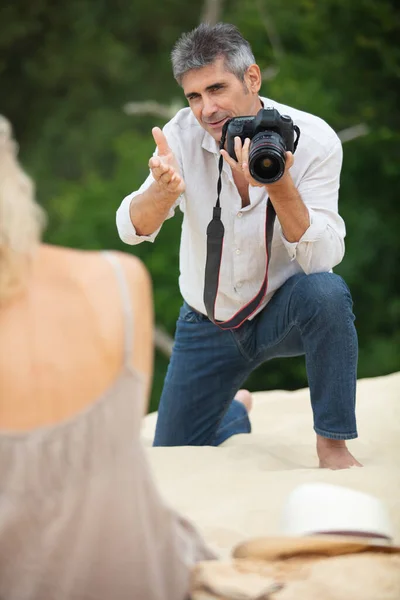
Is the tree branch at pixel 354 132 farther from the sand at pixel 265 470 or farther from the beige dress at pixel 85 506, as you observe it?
the beige dress at pixel 85 506

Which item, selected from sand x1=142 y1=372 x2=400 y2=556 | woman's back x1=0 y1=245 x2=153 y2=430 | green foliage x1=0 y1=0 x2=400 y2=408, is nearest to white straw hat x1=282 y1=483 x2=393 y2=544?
sand x1=142 y1=372 x2=400 y2=556

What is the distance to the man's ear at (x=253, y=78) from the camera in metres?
2.87

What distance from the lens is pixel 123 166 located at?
35.3ft

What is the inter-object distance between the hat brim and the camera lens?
0.97 metres

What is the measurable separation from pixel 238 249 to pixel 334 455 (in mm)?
605

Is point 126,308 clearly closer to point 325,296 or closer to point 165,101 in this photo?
point 325,296

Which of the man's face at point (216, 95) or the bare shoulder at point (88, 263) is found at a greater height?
the man's face at point (216, 95)

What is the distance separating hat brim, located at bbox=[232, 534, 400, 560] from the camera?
1.83 metres

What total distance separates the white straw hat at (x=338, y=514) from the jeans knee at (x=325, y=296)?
755 mm

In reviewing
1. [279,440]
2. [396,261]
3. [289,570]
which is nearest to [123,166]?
[396,261]

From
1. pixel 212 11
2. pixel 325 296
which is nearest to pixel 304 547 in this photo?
pixel 325 296

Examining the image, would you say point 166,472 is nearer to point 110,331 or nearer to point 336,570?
point 336,570

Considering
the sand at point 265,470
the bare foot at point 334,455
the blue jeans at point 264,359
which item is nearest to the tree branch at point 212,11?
the sand at point 265,470

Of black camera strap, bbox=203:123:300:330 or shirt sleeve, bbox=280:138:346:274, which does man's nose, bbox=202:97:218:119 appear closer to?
black camera strap, bbox=203:123:300:330
